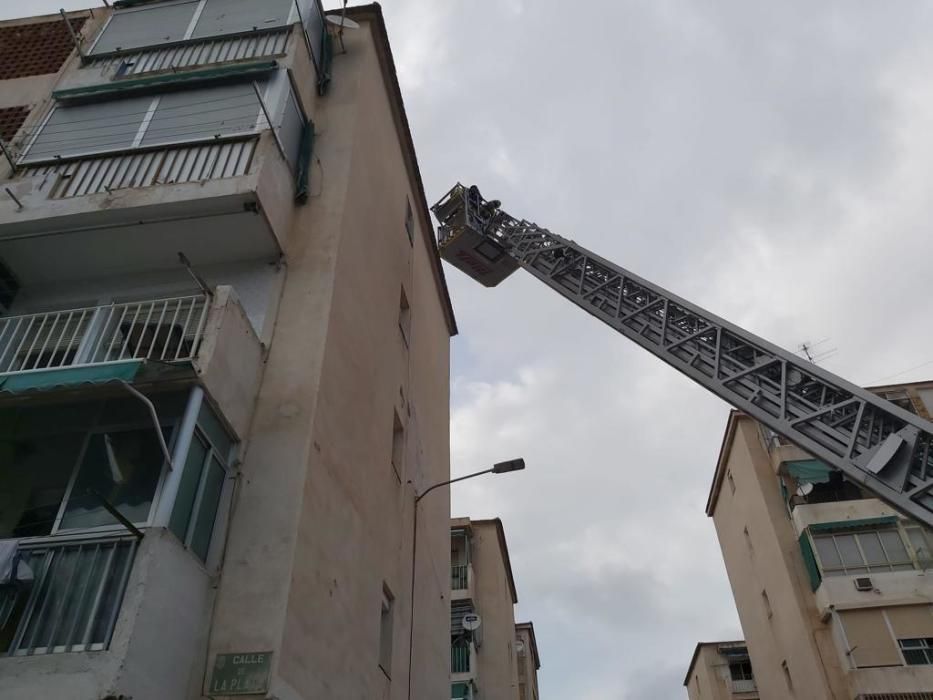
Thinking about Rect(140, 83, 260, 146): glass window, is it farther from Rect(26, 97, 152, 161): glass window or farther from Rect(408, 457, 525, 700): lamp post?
Rect(408, 457, 525, 700): lamp post

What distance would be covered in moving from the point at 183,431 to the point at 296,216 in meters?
5.21

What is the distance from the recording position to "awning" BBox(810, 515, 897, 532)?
22297mm

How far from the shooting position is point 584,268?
16922 millimetres

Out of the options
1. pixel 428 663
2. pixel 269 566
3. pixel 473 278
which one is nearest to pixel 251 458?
pixel 269 566

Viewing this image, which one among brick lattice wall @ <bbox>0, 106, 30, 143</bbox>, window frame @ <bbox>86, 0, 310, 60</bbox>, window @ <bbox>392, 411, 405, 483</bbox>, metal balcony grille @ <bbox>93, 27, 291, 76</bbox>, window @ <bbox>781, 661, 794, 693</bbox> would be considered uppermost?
window frame @ <bbox>86, 0, 310, 60</bbox>

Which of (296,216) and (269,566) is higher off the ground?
(296,216)

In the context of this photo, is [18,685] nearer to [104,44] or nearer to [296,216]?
[296,216]

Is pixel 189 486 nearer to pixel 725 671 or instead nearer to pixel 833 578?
pixel 833 578

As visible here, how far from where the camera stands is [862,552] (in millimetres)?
22234

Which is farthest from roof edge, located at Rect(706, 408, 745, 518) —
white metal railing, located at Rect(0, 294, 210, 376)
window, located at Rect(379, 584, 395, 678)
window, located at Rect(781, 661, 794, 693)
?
white metal railing, located at Rect(0, 294, 210, 376)

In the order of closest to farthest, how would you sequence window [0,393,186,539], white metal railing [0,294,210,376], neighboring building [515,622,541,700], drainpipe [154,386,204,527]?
drainpipe [154,386,204,527] < window [0,393,186,539] < white metal railing [0,294,210,376] < neighboring building [515,622,541,700]

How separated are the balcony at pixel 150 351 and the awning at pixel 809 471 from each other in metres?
21.0

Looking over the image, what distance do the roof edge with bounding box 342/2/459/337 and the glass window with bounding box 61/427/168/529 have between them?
38.9ft

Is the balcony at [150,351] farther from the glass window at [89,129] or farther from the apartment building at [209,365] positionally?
the glass window at [89,129]
